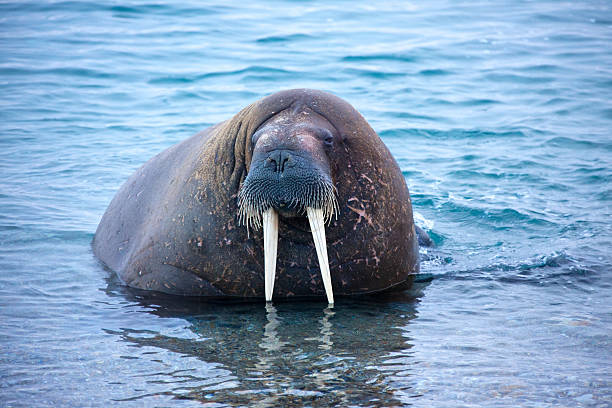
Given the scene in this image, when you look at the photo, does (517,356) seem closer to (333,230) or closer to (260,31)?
(333,230)

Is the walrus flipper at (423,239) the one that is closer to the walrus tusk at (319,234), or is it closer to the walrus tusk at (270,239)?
→ the walrus tusk at (319,234)

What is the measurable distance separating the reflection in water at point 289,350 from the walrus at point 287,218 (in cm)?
22

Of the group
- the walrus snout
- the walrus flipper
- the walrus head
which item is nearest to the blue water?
the walrus flipper

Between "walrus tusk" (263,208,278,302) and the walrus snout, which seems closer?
the walrus snout

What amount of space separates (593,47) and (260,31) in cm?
780

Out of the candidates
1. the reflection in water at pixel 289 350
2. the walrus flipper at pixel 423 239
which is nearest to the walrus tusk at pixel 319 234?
the reflection in water at pixel 289 350

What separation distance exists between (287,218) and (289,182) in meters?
0.63

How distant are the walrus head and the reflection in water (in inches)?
11.5

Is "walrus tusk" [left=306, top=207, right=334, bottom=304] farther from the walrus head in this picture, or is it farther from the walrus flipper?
the walrus flipper

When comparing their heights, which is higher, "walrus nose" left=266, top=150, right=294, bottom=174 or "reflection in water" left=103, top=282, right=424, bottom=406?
"walrus nose" left=266, top=150, right=294, bottom=174

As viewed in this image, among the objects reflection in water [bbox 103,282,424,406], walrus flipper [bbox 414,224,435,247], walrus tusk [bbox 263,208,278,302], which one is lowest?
reflection in water [bbox 103,282,424,406]

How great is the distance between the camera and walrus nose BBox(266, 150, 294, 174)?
18.6ft

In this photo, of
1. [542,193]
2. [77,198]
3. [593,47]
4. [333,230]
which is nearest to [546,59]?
[593,47]

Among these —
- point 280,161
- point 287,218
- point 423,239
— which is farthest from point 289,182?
point 423,239
